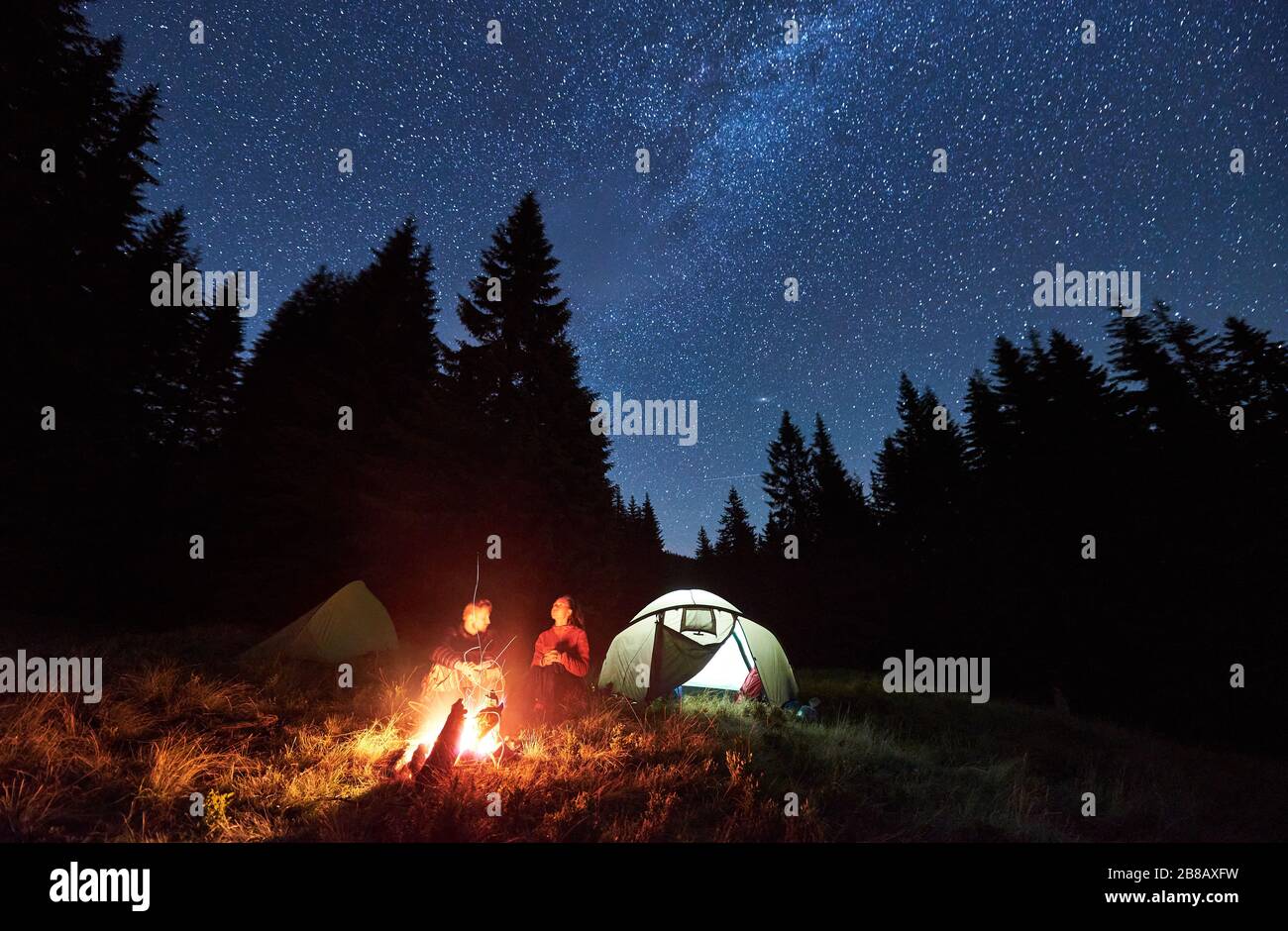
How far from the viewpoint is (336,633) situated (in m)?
9.70

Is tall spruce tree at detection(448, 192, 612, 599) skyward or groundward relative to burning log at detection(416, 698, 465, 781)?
skyward

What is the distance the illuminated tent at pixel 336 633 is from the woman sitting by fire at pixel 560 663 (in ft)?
16.2

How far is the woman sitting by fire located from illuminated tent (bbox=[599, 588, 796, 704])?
7.86ft

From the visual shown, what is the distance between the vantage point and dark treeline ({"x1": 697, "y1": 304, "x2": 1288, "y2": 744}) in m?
15.3

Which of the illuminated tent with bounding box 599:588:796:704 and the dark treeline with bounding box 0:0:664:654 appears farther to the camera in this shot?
the dark treeline with bounding box 0:0:664:654

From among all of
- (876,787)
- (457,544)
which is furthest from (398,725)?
(457,544)

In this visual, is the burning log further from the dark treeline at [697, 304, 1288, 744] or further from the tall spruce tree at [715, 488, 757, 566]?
the tall spruce tree at [715, 488, 757, 566]

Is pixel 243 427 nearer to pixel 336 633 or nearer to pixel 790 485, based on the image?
pixel 336 633

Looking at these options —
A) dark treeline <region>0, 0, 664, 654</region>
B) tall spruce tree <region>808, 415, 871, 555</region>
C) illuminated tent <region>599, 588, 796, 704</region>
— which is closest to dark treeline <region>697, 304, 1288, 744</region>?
tall spruce tree <region>808, 415, 871, 555</region>

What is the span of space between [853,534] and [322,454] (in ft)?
97.2

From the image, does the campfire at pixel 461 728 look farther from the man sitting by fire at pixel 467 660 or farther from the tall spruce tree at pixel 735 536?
the tall spruce tree at pixel 735 536

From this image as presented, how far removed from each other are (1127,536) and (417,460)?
23575 millimetres

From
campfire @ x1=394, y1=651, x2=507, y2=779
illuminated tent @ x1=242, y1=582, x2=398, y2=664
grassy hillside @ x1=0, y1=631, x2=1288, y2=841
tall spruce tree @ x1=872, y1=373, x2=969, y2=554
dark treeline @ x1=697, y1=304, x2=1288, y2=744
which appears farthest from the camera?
A: tall spruce tree @ x1=872, y1=373, x2=969, y2=554
